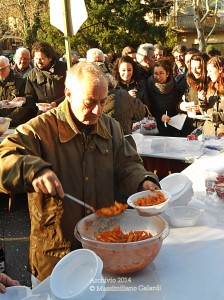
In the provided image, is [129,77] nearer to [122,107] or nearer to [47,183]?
[122,107]

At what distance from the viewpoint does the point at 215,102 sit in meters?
4.16

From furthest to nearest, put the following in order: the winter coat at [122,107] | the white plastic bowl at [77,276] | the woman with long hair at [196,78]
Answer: the woman with long hair at [196,78]
the winter coat at [122,107]
the white plastic bowl at [77,276]

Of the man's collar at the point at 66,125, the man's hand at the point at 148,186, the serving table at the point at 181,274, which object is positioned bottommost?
the serving table at the point at 181,274

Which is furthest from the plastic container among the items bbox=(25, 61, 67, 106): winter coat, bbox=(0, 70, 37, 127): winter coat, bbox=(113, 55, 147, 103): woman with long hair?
bbox=(113, 55, 147, 103): woman with long hair

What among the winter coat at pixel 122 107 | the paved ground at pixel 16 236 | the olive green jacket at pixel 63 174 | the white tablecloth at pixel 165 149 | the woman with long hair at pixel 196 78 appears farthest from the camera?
the woman with long hair at pixel 196 78

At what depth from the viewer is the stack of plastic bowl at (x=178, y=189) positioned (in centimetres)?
216

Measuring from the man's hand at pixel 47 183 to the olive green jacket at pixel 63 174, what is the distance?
0.28m

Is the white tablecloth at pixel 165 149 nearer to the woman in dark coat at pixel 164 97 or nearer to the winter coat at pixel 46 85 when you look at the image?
the woman in dark coat at pixel 164 97

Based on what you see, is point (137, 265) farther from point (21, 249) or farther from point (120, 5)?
→ point (120, 5)

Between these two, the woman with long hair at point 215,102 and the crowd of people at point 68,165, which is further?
the woman with long hair at point 215,102

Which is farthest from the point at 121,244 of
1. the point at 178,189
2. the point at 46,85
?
the point at 46,85

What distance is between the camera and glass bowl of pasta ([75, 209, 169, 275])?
147cm

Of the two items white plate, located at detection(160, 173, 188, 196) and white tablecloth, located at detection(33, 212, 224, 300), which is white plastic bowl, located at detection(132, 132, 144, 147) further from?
white tablecloth, located at detection(33, 212, 224, 300)

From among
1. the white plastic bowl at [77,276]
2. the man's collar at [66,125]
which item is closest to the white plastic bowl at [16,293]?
the white plastic bowl at [77,276]
